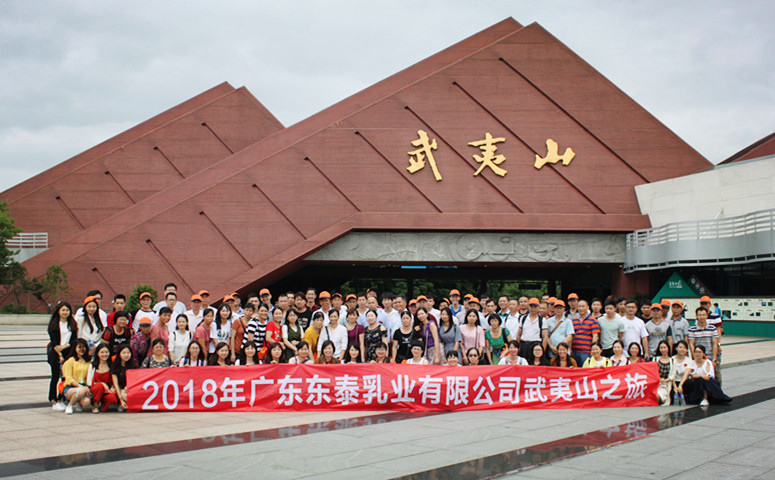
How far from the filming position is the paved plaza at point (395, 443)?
479 centimetres

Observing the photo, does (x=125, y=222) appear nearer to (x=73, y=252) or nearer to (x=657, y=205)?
(x=73, y=252)

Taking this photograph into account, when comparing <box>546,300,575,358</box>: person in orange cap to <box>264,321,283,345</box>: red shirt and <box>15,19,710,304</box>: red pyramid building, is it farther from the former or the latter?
<box>15,19,710,304</box>: red pyramid building

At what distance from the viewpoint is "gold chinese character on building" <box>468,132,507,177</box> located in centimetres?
2308

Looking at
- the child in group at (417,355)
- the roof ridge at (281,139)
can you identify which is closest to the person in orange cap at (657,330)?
the child in group at (417,355)

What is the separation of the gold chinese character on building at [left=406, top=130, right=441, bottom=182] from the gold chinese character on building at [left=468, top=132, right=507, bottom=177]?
1.38m

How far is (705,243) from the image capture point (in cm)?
1997

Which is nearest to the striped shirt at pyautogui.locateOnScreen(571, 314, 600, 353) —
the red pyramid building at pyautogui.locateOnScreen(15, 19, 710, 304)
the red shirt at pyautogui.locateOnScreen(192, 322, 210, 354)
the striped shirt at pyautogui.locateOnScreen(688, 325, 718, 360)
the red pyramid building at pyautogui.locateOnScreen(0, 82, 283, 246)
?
the striped shirt at pyautogui.locateOnScreen(688, 325, 718, 360)

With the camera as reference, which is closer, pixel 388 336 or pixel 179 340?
pixel 179 340

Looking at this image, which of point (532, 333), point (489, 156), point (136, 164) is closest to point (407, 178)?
point (489, 156)

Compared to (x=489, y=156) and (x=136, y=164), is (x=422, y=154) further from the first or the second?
(x=136, y=164)

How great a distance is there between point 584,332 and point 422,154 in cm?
1532

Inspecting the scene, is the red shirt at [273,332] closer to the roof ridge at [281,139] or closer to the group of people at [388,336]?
the group of people at [388,336]

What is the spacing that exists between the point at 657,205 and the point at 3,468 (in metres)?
21.8

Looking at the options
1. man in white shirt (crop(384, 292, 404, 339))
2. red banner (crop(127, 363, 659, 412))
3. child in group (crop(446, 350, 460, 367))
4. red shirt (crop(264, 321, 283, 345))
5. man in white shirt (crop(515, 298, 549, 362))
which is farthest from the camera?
man in white shirt (crop(384, 292, 404, 339))
